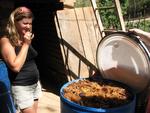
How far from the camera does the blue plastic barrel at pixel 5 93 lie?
2.93 meters

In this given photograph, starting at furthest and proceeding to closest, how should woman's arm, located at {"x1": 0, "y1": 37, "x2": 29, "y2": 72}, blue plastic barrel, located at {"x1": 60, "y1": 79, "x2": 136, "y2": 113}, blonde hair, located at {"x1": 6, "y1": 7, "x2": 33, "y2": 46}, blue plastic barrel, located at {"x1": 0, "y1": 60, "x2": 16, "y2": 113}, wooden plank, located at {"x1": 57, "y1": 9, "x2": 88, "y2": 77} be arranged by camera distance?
wooden plank, located at {"x1": 57, "y1": 9, "x2": 88, "y2": 77}, blue plastic barrel, located at {"x1": 0, "y1": 60, "x2": 16, "y2": 113}, blonde hair, located at {"x1": 6, "y1": 7, "x2": 33, "y2": 46}, woman's arm, located at {"x1": 0, "y1": 37, "x2": 29, "y2": 72}, blue plastic barrel, located at {"x1": 60, "y1": 79, "x2": 136, "y2": 113}

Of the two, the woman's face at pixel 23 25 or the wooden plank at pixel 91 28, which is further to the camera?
the wooden plank at pixel 91 28

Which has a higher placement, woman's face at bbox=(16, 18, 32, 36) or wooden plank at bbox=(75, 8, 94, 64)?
woman's face at bbox=(16, 18, 32, 36)

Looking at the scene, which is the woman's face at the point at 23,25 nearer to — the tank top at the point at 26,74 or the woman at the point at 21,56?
the woman at the point at 21,56

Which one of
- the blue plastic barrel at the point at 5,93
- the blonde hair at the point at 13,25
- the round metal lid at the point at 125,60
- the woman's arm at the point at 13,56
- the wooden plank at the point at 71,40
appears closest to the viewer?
the round metal lid at the point at 125,60

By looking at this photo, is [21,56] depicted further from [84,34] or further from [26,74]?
[84,34]

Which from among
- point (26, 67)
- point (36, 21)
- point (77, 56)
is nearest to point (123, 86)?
point (26, 67)

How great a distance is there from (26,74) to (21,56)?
0.28 m

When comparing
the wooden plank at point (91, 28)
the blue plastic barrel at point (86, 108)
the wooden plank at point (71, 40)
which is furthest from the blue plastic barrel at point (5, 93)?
the wooden plank at point (91, 28)

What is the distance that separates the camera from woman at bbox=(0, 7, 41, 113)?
2691 millimetres

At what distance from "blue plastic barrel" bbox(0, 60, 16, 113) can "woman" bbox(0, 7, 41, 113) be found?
0.09m

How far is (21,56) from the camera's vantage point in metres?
2.67

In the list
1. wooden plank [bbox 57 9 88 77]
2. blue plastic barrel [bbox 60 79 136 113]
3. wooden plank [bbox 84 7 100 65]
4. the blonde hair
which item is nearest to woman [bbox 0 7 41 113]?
the blonde hair

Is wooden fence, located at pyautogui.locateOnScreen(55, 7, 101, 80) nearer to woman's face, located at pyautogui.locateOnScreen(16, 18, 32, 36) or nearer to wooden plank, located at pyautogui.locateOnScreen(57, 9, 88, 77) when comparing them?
wooden plank, located at pyautogui.locateOnScreen(57, 9, 88, 77)
